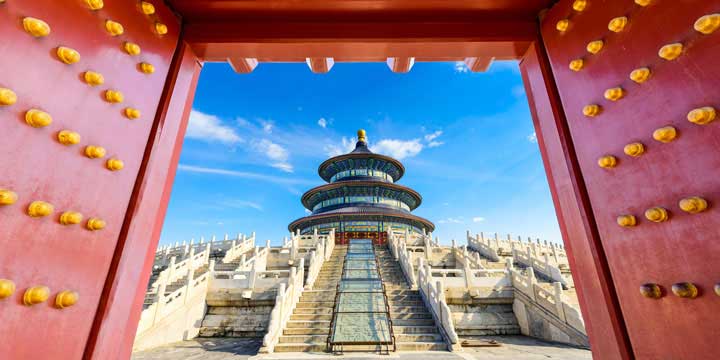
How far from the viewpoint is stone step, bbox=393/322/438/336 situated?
8578mm

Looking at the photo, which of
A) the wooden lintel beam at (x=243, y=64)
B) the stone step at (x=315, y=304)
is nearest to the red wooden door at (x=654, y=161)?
the wooden lintel beam at (x=243, y=64)

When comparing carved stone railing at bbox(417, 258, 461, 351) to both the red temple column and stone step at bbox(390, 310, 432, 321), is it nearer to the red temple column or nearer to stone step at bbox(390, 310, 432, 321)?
stone step at bbox(390, 310, 432, 321)

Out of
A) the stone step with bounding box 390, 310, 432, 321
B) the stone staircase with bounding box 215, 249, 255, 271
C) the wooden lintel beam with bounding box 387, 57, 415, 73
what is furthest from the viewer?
the stone staircase with bounding box 215, 249, 255, 271

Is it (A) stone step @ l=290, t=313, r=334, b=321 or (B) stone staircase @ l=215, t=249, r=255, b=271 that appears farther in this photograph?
(B) stone staircase @ l=215, t=249, r=255, b=271

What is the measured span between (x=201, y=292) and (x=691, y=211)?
1257 centimetres

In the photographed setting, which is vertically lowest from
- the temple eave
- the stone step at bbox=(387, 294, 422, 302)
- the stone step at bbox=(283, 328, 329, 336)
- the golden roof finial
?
the stone step at bbox=(283, 328, 329, 336)

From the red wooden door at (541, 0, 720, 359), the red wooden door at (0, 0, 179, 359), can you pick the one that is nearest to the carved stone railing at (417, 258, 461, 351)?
the red wooden door at (541, 0, 720, 359)

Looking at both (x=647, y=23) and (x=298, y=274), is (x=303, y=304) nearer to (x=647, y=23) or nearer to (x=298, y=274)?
(x=298, y=274)

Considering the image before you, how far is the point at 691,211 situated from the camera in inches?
49.6

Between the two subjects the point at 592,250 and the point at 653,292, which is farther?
the point at 592,250

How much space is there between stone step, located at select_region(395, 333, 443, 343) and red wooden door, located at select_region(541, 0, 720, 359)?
7.20m

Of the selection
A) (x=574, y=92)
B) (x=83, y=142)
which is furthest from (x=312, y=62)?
(x=574, y=92)

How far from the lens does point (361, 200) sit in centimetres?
2952

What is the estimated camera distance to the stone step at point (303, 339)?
817 cm
